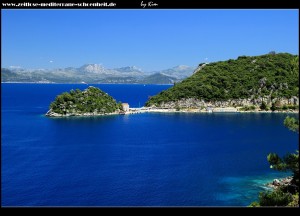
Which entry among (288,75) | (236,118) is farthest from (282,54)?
(236,118)

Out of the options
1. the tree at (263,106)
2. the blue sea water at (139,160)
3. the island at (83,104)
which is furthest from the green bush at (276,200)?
the tree at (263,106)

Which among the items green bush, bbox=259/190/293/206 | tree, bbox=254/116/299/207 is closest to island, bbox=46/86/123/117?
green bush, bbox=259/190/293/206

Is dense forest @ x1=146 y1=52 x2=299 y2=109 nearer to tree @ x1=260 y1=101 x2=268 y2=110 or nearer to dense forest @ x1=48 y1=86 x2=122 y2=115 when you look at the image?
tree @ x1=260 y1=101 x2=268 y2=110

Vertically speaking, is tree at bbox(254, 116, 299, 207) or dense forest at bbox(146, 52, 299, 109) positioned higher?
dense forest at bbox(146, 52, 299, 109)

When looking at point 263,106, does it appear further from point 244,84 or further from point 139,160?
point 139,160

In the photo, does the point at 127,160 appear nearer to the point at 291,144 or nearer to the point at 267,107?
the point at 291,144

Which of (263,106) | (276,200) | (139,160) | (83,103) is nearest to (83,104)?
(83,103)

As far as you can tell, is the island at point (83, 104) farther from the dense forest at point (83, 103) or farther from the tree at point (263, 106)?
the tree at point (263, 106)
